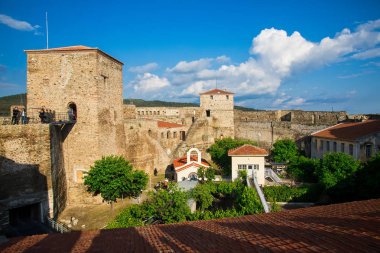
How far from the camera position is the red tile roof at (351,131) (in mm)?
22770

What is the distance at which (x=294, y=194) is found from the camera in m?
19.3

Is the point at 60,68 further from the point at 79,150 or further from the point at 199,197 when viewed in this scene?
the point at 199,197

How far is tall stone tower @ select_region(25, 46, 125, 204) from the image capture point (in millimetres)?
19094

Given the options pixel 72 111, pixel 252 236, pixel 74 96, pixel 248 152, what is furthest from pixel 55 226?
pixel 248 152

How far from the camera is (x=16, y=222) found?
1498 cm

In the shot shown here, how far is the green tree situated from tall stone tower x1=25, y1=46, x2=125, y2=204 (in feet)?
4.12

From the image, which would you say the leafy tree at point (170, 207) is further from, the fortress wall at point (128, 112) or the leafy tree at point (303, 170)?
the fortress wall at point (128, 112)

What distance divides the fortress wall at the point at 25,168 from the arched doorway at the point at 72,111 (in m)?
3.92

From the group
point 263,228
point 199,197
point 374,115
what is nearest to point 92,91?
point 199,197

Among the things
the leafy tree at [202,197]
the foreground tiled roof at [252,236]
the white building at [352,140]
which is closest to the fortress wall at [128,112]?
the leafy tree at [202,197]

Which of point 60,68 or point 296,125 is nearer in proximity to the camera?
point 60,68

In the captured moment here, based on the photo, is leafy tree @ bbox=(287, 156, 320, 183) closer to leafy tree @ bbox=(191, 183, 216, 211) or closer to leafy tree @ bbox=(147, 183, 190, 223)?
leafy tree @ bbox=(191, 183, 216, 211)

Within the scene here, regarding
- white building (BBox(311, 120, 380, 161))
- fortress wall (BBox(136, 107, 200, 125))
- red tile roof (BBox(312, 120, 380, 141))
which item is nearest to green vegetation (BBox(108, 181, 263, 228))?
white building (BBox(311, 120, 380, 161))

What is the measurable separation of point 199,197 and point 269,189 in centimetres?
480
